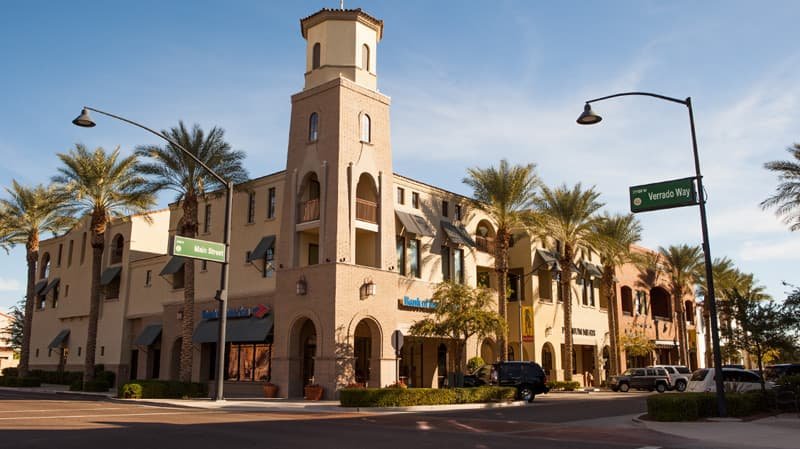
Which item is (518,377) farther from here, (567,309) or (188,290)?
(188,290)

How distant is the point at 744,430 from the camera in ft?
54.9

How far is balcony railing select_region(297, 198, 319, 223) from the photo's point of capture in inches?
1288

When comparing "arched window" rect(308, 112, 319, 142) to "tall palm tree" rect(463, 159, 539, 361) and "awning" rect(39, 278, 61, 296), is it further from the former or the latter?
"awning" rect(39, 278, 61, 296)

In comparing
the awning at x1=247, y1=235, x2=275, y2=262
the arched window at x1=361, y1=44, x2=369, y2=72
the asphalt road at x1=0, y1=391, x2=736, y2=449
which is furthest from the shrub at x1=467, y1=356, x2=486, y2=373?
the arched window at x1=361, y1=44, x2=369, y2=72

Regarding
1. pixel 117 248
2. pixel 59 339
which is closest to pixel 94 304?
pixel 117 248

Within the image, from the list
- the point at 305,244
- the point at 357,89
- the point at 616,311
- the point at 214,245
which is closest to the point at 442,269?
the point at 305,244

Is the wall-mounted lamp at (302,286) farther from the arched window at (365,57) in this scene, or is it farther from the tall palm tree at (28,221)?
the tall palm tree at (28,221)

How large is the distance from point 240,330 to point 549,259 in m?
20.9

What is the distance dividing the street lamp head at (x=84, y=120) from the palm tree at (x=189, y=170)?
11.3 metres

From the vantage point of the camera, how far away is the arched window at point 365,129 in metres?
33.6

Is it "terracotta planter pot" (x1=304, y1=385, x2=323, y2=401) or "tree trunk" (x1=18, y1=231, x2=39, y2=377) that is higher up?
"tree trunk" (x1=18, y1=231, x2=39, y2=377)

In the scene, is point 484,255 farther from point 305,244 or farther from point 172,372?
point 172,372

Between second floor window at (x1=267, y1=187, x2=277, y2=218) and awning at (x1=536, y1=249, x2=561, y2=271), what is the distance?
1831 cm

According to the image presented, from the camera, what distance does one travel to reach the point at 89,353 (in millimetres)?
39562
